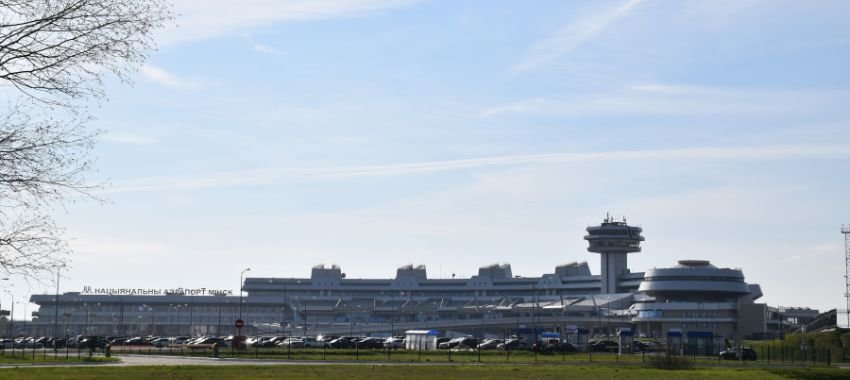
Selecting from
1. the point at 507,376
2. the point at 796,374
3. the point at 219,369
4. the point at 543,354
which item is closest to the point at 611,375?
the point at 507,376

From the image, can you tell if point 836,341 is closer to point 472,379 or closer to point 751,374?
point 751,374

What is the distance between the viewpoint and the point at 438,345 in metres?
133

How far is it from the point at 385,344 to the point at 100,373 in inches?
3462

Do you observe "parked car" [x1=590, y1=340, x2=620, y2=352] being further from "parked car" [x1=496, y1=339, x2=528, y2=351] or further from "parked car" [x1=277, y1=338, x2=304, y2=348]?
"parked car" [x1=277, y1=338, x2=304, y2=348]

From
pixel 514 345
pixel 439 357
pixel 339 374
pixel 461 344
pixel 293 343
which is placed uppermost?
pixel 339 374

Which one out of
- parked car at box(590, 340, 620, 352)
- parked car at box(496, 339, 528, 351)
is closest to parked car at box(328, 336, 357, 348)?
parked car at box(496, 339, 528, 351)

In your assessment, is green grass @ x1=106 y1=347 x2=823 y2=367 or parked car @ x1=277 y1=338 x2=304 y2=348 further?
parked car @ x1=277 y1=338 x2=304 y2=348

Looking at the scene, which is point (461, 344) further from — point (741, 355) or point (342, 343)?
point (741, 355)

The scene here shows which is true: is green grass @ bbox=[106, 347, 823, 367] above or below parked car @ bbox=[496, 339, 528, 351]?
above

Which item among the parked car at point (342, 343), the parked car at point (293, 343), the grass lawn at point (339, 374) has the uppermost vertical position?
the grass lawn at point (339, 374)

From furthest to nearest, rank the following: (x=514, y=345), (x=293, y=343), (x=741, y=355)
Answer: (x=293, y=343)
(x=514, y=345)
(x=741, y=355)

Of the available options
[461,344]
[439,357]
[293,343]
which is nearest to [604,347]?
[461,344]

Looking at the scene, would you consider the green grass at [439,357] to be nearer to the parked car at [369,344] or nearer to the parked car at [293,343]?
the parked car at [369,344]

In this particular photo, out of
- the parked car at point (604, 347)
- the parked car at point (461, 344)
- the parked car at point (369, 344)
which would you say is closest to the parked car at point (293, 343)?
the parked car at point (369, 344)
